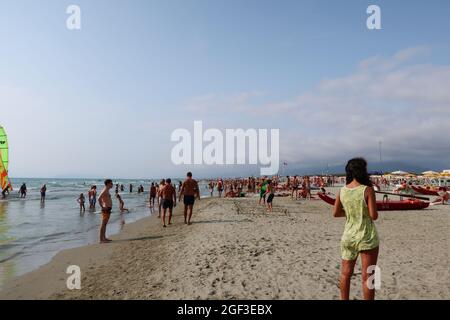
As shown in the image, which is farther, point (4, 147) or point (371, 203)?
point (4, 147)

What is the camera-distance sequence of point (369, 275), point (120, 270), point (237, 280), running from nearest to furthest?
point (369, 275)
point (237, 280)
point (120, 270)

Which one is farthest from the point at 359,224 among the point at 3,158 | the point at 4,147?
the point at 3,158

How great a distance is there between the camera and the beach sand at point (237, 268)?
491cm

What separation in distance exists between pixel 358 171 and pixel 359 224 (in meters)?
0.63

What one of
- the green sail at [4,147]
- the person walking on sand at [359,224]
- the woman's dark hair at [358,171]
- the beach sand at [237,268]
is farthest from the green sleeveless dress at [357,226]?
the green sail at [4,147]

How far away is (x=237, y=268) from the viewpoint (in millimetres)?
5922

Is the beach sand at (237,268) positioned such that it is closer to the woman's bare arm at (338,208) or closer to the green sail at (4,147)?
the woman's bare arm at (338,208)

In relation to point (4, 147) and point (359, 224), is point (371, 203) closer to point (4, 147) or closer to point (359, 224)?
point (359, 224)

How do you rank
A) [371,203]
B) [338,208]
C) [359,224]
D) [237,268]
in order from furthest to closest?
[237,268] < [338,208] < [359,224] < [371,203]

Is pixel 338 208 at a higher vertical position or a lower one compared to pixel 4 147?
lower

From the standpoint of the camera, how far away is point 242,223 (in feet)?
38.3
